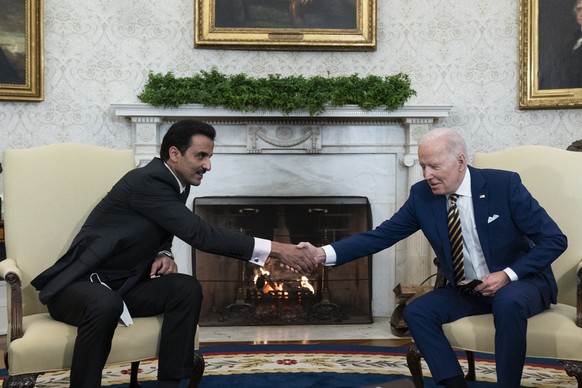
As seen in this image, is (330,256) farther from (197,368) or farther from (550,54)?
(550,54)

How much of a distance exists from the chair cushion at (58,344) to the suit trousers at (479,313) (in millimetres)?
1160

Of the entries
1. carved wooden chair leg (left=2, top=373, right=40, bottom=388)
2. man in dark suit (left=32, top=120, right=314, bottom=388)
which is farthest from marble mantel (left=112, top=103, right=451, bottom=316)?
carved wooden chair leg (left=2, top=373, right=40, bottom=388)

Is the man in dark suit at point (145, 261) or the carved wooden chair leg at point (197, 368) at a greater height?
the man in dark suit at point (145, 261)

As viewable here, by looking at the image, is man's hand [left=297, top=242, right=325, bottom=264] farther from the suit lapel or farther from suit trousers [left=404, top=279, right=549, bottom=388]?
the suit lapel

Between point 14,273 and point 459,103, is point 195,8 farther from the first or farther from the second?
point 14,273

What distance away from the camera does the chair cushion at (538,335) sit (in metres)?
2.90

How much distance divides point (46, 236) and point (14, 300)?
554 mm

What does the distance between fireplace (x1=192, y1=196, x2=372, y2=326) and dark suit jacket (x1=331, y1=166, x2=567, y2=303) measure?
7.40 feet

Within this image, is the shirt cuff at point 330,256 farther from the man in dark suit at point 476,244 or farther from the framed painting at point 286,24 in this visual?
the framed painting at point 286,24

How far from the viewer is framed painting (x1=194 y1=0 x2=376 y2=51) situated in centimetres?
568

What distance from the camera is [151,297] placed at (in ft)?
10.2

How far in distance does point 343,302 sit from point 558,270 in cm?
239

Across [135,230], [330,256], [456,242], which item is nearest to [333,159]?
[330,256]

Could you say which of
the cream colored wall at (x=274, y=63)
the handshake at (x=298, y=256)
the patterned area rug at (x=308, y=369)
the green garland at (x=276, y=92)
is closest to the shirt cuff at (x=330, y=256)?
the handshake at (x=298, y=256)
